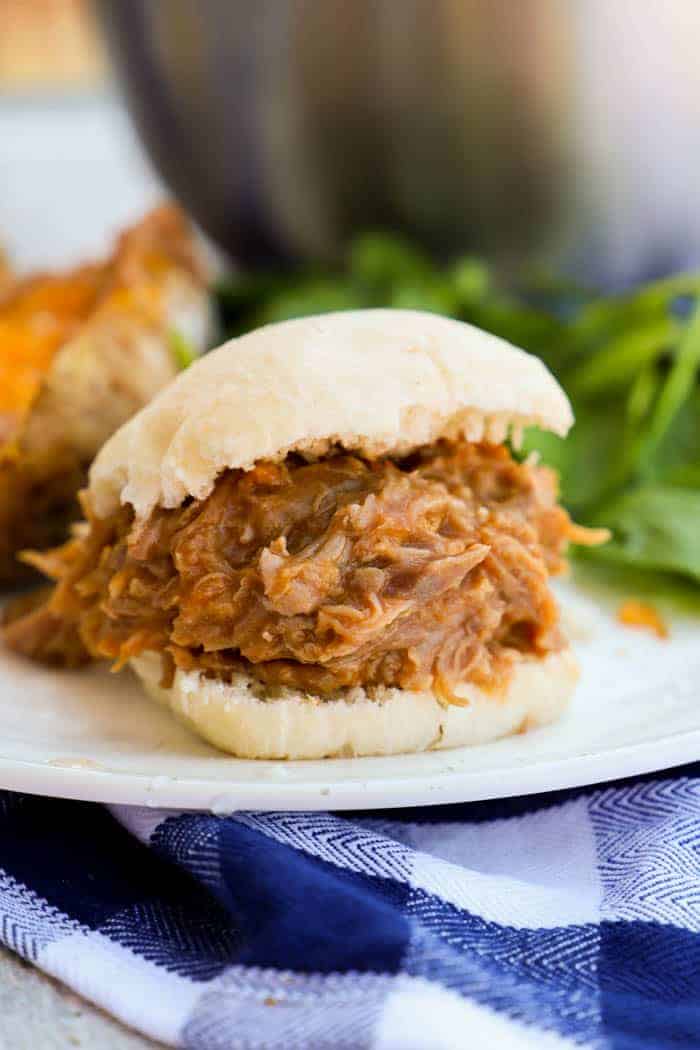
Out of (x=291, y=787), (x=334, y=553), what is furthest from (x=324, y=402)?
(x=291, y=787)

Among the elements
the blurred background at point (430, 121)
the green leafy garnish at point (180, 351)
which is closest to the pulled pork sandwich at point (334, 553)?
the green leafy garnish at point (180, 351)

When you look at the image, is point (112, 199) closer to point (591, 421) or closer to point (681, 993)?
point (591, 421)

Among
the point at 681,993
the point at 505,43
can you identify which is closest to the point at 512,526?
the point at 681,993

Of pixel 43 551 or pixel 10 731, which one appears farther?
pixel 43 551

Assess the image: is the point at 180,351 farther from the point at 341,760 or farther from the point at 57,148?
the point at 57,148

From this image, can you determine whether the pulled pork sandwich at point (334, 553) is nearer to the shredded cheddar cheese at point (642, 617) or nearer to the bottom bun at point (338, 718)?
the bottom bun at point (338, 718)

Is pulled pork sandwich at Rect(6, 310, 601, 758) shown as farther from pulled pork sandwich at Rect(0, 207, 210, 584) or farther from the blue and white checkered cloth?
pulled pork sandwich at Rect(0, 207, 210, 584)

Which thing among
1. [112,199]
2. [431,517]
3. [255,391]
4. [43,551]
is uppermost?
[255,391]

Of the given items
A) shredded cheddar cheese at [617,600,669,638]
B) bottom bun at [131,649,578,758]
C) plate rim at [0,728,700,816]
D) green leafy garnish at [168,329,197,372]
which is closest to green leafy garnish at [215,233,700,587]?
shredded cheddar cheese at [617,600,669,638]

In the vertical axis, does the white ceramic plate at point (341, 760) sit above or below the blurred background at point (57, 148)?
above
